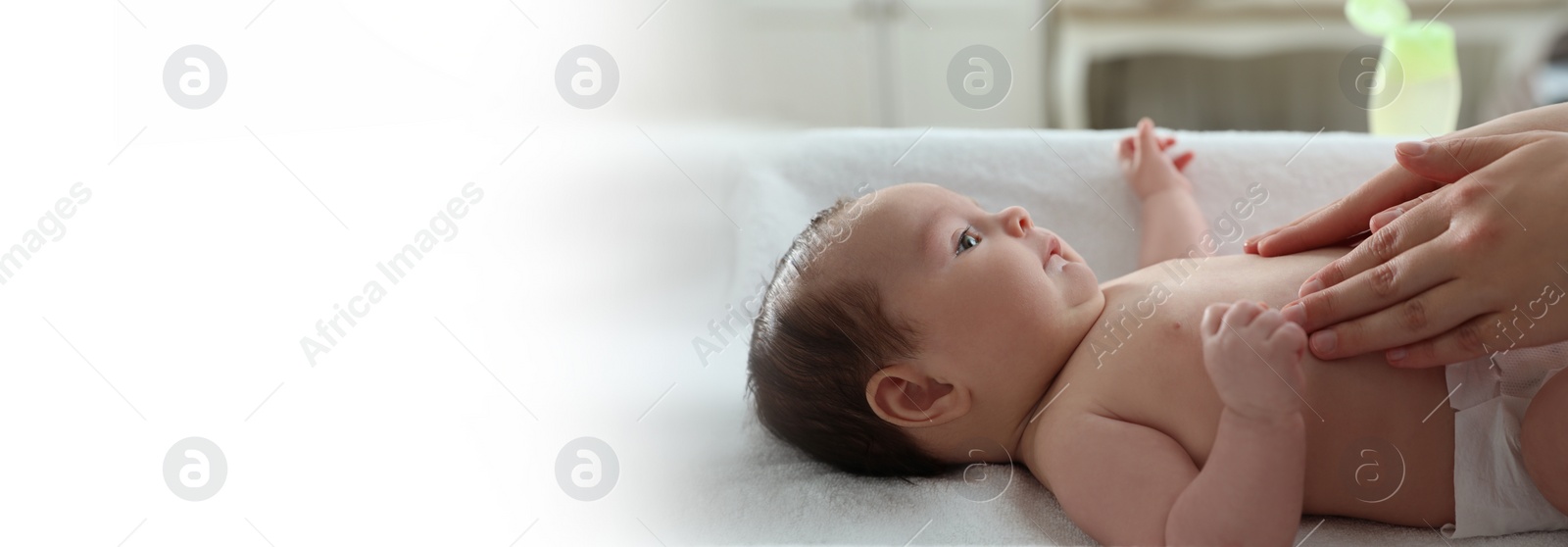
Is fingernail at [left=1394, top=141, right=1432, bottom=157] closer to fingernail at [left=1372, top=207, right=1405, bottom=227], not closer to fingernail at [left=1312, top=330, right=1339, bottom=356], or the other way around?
fingernail at [left=1372, top=207, right=1405, bottom=227]

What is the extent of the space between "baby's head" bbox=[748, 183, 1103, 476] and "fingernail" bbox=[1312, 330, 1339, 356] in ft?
0.78

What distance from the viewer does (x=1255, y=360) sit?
0.82 meters

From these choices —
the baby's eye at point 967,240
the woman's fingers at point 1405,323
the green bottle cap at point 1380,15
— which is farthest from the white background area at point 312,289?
the green bottle cap at point 1380,15

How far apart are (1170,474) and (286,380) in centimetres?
83

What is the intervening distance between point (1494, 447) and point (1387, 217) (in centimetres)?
24

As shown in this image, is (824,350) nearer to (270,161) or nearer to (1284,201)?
(270,161)

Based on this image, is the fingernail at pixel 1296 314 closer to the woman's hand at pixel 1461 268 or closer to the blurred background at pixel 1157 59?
the woman's hand at pixel 1461 268

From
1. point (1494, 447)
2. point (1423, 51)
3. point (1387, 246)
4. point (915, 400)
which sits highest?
point (1423, 51)

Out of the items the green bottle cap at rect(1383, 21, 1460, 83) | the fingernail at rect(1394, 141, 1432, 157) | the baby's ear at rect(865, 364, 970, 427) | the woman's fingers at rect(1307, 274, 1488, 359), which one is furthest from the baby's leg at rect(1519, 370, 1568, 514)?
the green bottle cap at rect(1383, 21, 1460, 83)

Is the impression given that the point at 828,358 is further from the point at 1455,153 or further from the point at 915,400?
the point at 1455,153

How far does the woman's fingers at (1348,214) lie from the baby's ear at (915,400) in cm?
38

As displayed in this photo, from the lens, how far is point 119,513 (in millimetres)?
851

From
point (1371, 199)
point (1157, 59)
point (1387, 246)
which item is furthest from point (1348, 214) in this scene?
point (1157, 59)

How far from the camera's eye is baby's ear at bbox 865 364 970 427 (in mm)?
1070
